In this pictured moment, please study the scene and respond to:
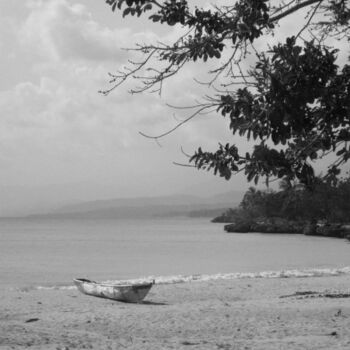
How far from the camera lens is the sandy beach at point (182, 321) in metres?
10.9

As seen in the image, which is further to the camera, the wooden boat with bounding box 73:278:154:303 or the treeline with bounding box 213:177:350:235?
the treeline with bounding box 213:177:350:235

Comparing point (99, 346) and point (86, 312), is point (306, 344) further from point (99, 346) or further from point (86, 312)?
point (86, 312)

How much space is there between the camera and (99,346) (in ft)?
35.0

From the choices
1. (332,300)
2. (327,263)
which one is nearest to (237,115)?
(332,300)

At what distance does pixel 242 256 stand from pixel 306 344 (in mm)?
44436

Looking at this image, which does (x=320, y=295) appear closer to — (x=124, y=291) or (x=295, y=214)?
(x=124, y=291)

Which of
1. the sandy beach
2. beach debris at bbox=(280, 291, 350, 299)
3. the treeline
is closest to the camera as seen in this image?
the sandy beach

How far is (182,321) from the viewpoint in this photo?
14.8m

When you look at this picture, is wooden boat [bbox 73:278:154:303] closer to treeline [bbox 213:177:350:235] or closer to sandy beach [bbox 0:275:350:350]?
sandy beach [bbox 0:275:350:350]

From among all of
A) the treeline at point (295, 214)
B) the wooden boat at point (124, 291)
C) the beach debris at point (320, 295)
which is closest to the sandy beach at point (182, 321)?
the beach debris at point (320, 295)

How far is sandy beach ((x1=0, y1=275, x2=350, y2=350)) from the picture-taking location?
1092cm

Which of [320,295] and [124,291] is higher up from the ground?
[124,291]

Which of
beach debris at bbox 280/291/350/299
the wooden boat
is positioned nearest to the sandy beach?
beach debris at bbox 280/291/350/299

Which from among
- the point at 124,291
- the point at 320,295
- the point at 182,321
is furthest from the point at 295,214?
the point at 182,321
